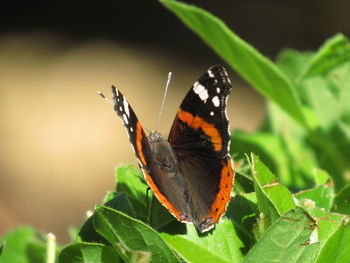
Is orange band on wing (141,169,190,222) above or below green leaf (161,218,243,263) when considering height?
above

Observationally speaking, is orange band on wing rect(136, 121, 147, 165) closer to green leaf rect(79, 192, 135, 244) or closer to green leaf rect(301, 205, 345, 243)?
green leaf rect(79, 192, 135, 244)

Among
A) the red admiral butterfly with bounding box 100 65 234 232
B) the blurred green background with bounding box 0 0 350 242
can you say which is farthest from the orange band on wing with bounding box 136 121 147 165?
the blurred green background with bounding box 0 0 350 242

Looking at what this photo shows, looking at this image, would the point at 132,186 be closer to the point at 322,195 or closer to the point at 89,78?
the point at 322,195

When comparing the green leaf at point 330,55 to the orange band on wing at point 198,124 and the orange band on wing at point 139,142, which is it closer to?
the orange band on wing at point 198,124

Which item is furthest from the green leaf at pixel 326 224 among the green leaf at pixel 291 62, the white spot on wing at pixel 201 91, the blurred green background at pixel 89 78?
the blurred green background at pixel 89 78

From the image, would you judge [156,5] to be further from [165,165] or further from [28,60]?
[165,165]
